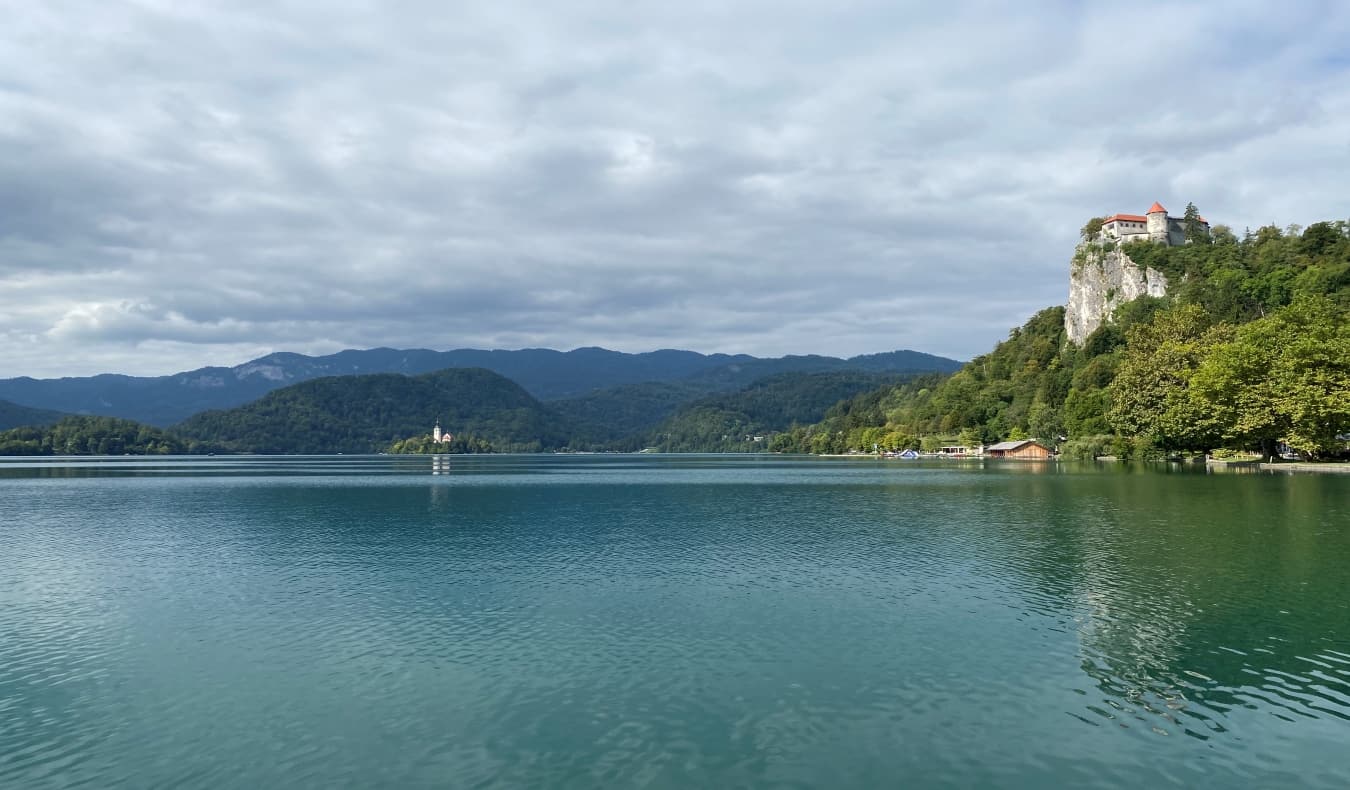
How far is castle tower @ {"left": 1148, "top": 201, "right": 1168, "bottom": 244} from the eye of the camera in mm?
186875

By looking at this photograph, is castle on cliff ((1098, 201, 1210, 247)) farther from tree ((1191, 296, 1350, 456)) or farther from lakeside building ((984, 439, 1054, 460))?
tree ((1191, 296, 1350, 456))

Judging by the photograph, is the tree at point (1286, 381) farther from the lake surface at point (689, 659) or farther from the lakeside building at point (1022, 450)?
the lakeside building at point (1022, 450)

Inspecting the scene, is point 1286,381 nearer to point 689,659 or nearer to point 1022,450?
point 1022,450

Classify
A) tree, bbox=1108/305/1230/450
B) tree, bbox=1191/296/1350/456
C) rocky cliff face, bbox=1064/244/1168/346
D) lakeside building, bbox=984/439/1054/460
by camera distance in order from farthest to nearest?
rocky cliff face, bbox=1064/244/1168/346 → lakeside building, bbox=984/439/1054/460 → tree, bbox=1108/305/1230/450 → tree, bbox=1191/296/1350/456

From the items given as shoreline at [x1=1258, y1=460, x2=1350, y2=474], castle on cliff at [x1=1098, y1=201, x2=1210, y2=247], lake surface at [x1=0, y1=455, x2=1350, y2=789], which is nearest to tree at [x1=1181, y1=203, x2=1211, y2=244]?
castle on cliff at [x1=1098, y1=201, x2=1210, y2=247]

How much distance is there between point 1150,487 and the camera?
68.6 metres

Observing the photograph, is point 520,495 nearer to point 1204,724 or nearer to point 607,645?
point 607,645

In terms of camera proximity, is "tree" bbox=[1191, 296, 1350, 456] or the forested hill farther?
the forested hill

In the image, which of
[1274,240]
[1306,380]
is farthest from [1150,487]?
[1274,240]

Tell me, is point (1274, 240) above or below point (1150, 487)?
above

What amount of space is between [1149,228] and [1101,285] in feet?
63.7

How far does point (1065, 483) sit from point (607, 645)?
7019 cm

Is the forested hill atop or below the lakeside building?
atop

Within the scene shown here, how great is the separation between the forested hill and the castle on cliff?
825cm
